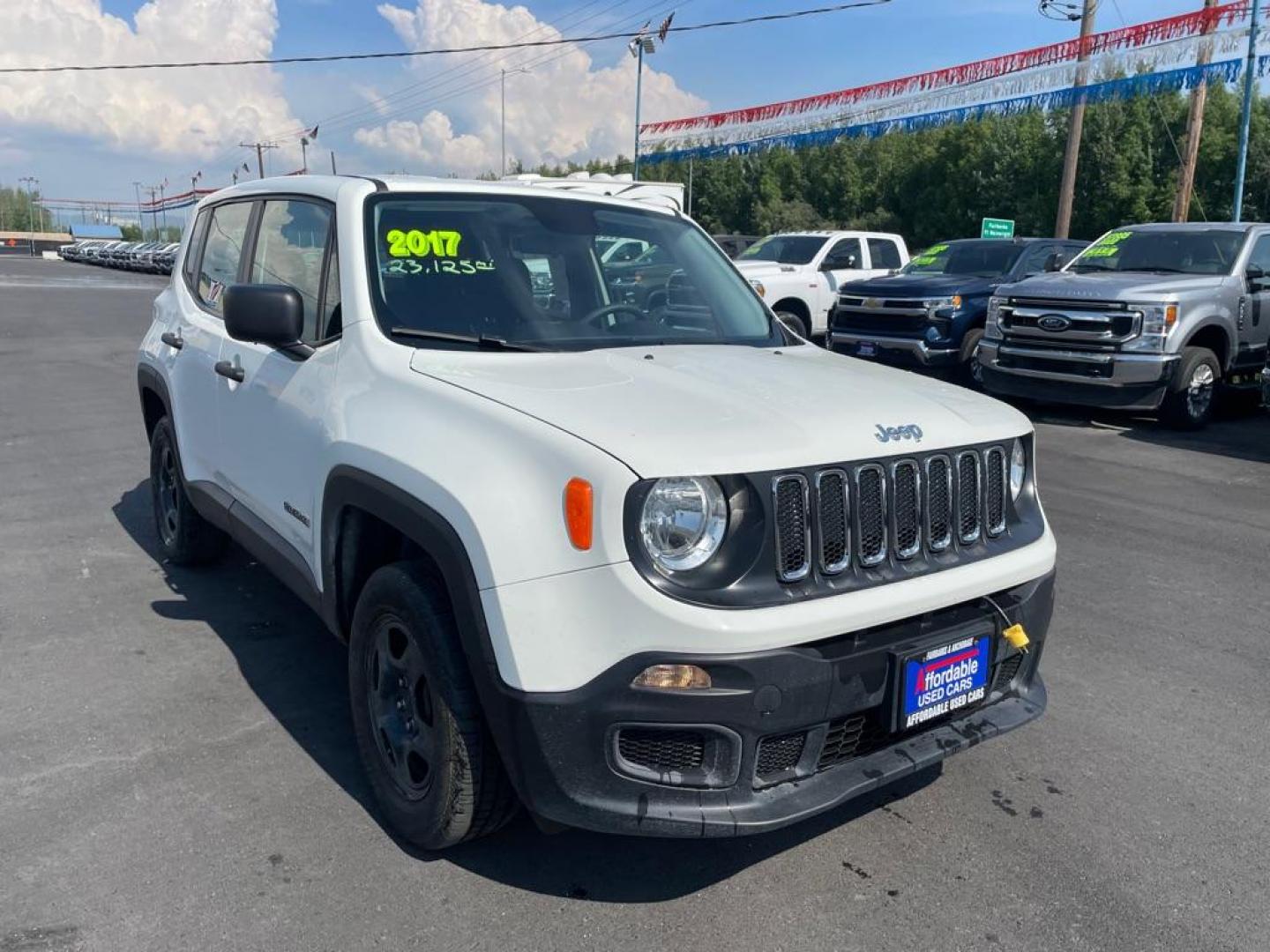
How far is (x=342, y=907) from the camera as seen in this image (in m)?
2.74

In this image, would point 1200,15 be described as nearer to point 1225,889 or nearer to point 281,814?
point 1225,889

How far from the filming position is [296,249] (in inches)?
155

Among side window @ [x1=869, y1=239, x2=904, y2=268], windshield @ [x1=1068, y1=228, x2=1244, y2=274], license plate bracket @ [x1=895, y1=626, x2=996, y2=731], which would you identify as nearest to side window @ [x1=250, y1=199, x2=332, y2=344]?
license plate bracket @ [x1=895, y1=626, x2=996, y2=731]

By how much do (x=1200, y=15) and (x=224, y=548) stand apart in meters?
18.2

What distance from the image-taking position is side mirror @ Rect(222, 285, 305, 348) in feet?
10.9

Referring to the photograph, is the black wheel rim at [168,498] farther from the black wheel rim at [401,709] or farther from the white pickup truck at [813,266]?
the white pickup truck at [813,266]

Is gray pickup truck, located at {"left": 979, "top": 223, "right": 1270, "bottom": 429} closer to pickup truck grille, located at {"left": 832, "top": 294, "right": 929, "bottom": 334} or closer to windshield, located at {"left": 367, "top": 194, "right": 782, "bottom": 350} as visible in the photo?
pickup truck grille, located at {"left": 832, "top": 294, "right": 929, "bottom": 334}

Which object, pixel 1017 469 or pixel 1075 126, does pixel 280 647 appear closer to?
pixel 1017 469

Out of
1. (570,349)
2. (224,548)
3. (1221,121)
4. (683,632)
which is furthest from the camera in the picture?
(1221,121)

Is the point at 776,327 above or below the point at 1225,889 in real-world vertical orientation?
above

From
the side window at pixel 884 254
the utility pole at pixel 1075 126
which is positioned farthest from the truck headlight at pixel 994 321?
the utility pole at pixel 1075 126

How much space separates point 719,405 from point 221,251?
3041 millimetres

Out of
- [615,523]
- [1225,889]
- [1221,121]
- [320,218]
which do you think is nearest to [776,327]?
[320,218]

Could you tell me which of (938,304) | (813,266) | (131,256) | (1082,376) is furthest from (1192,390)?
(131,256)
